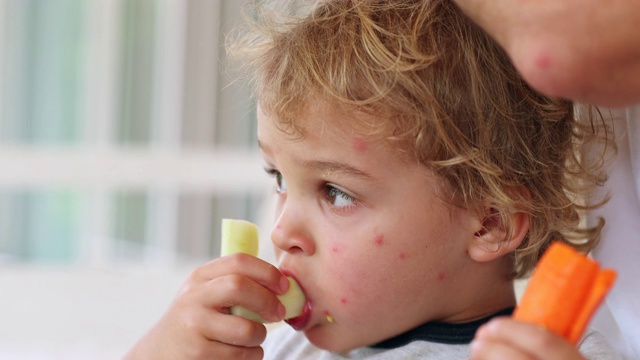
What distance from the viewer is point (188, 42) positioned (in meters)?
3.20

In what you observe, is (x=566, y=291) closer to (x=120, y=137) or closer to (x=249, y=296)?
(x=249, y=296)

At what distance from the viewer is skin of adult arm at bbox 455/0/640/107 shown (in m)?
0.66

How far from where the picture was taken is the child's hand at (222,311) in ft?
3.37

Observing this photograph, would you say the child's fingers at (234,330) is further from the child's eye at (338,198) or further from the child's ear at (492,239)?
the child's ear at (492,239)

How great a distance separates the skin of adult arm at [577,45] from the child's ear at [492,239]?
14.3 inches

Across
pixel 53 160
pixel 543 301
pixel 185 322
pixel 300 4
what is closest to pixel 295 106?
pixel 300 4

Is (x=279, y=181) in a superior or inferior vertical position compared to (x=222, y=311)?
superior

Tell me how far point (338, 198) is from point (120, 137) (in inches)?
90.9

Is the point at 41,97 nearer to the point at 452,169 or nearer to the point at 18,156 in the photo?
the point at 18,156

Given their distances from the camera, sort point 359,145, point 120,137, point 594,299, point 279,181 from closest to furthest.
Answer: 1. point 594,299
2. point 359,145
3. point 279,181
4. point 120,137

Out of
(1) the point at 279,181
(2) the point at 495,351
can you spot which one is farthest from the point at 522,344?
(1) the point at 279,181

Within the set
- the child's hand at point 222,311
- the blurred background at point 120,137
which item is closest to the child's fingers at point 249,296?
the child's hand at point 222,311

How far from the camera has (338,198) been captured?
104 cm

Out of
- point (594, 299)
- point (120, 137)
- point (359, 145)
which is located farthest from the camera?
point (120, 137)
